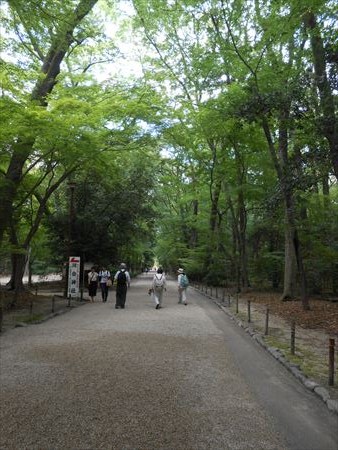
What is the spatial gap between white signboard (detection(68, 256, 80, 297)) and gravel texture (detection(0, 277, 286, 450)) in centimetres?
844

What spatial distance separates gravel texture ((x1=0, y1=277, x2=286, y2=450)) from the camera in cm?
430

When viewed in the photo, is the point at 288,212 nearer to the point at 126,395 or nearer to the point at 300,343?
the point at 300,343

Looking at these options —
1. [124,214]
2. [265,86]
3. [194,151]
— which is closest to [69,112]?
[265,86]

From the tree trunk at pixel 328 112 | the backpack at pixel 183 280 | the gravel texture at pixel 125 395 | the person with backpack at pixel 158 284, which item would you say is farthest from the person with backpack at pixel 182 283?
the tree trunk at pixel 328 112

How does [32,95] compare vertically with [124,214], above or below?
above

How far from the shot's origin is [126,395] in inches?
220

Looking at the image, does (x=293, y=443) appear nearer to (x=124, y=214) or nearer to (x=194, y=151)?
(x=194, y=151)

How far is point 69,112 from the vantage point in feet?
44.1

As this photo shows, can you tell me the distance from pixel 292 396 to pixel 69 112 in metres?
11.0

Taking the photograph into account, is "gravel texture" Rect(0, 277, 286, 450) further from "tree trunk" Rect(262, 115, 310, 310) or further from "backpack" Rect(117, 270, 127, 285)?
"backpack" Rect(117, 270, 127, 285)

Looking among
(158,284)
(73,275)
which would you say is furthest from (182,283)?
(73,275)

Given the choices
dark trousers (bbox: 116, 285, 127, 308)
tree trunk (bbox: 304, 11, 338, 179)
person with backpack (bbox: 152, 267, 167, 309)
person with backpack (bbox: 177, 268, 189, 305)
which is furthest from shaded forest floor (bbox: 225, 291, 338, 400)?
dark trousers (bbox: 116, 285, 127, 308)

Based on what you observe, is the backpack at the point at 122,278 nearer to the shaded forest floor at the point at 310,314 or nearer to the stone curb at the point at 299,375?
the shaded forest floor at the point at 310,314

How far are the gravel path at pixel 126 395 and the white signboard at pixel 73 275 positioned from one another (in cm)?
846
